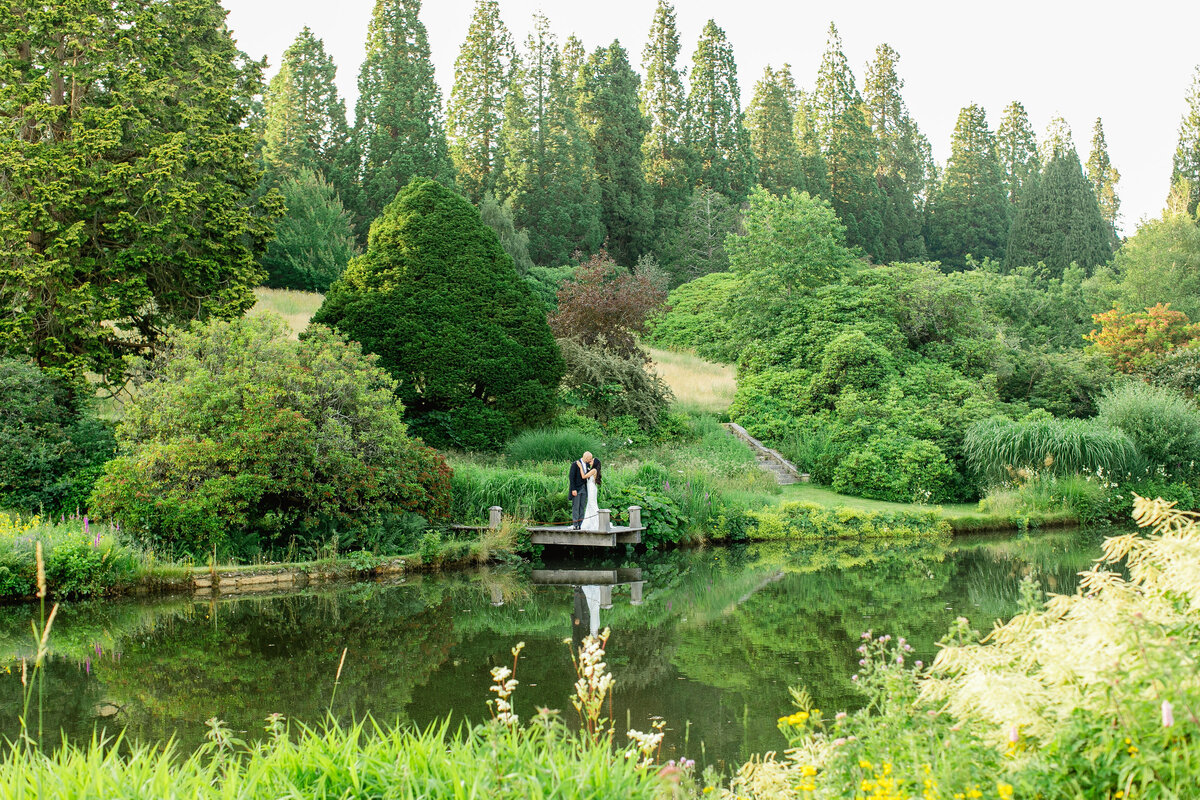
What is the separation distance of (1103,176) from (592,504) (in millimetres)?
61219

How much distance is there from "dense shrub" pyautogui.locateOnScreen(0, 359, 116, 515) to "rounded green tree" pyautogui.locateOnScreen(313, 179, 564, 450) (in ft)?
17.2

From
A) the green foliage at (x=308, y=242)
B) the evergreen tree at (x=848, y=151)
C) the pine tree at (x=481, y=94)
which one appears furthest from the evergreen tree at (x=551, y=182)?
the evergreen tree at (x=848, y=151)

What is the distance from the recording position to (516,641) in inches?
363

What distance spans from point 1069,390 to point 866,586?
1516 cm

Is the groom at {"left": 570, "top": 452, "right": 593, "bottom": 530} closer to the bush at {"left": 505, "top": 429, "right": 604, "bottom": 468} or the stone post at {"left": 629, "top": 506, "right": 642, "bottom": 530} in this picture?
the stone post at {"left": 629, "top": 506, "right": 642, "bottom": 530}

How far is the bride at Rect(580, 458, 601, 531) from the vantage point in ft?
48.4

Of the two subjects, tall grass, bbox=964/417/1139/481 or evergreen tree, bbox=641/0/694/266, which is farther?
evergreen tree, bbox=641/0/694/266

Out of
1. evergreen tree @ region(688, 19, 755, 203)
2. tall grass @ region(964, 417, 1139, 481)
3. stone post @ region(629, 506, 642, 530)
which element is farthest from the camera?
evergreen tree @ region(688, 19, 755, 203)

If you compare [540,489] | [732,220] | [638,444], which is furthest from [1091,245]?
[540,489]

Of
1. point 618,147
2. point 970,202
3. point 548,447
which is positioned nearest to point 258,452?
point 548,447

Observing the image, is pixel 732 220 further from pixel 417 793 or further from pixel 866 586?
pixel 417 793

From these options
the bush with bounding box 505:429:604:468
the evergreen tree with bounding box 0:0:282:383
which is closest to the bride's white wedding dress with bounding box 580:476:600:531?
the bush with bounding box 505:429:604:468

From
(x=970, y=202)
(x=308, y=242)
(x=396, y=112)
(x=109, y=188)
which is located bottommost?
(x=109, y=188)

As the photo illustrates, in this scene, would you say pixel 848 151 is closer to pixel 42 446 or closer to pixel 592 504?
pixel 592 504
